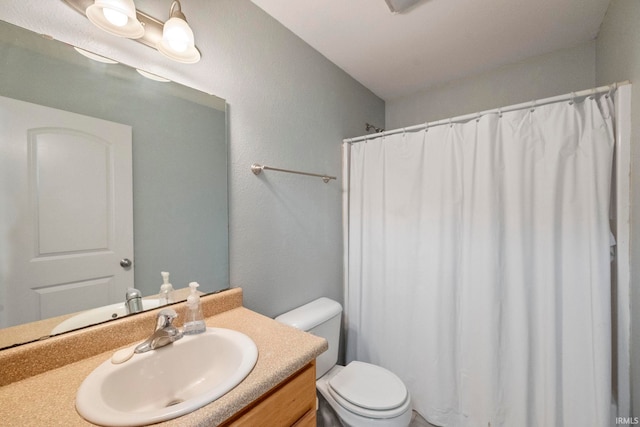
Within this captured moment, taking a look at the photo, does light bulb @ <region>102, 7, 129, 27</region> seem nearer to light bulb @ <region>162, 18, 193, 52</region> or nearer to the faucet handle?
light bulb @ <region>162, 18, 193, 52</region>

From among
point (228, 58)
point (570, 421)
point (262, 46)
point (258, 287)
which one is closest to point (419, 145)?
point (262, 46)

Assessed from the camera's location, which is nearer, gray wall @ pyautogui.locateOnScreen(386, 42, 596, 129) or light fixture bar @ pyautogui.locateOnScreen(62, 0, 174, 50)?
light fixture bar @ pyautogui.locateOnScreen(62, 0, 174, 50)

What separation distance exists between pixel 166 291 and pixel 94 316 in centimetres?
22

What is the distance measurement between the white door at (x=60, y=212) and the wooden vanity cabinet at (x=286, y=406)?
24.9 inches

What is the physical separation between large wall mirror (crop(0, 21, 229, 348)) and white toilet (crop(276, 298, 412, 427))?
0.62m

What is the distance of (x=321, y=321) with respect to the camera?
1474 millimetres

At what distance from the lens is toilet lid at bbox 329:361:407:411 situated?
1.21 meters

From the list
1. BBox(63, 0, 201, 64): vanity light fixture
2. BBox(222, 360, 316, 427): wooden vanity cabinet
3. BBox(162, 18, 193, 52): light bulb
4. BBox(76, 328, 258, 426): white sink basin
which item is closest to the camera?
BBox(76, 328, 258, 426): white sink basin

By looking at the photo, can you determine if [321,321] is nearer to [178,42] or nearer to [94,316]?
[94,316]

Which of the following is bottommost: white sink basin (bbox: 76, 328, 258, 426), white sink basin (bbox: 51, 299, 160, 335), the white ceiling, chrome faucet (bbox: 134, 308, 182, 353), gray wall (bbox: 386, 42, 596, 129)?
white sink basin (bbox: 76, 328, 258, 426)

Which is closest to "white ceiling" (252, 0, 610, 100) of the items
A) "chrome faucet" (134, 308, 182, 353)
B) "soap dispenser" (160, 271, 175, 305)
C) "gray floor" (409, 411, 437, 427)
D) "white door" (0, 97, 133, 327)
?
"white door" (0, 97, 133, 327)

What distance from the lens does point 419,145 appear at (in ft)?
5.23

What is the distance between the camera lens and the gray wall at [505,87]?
1.60m

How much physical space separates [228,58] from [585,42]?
217 cm
